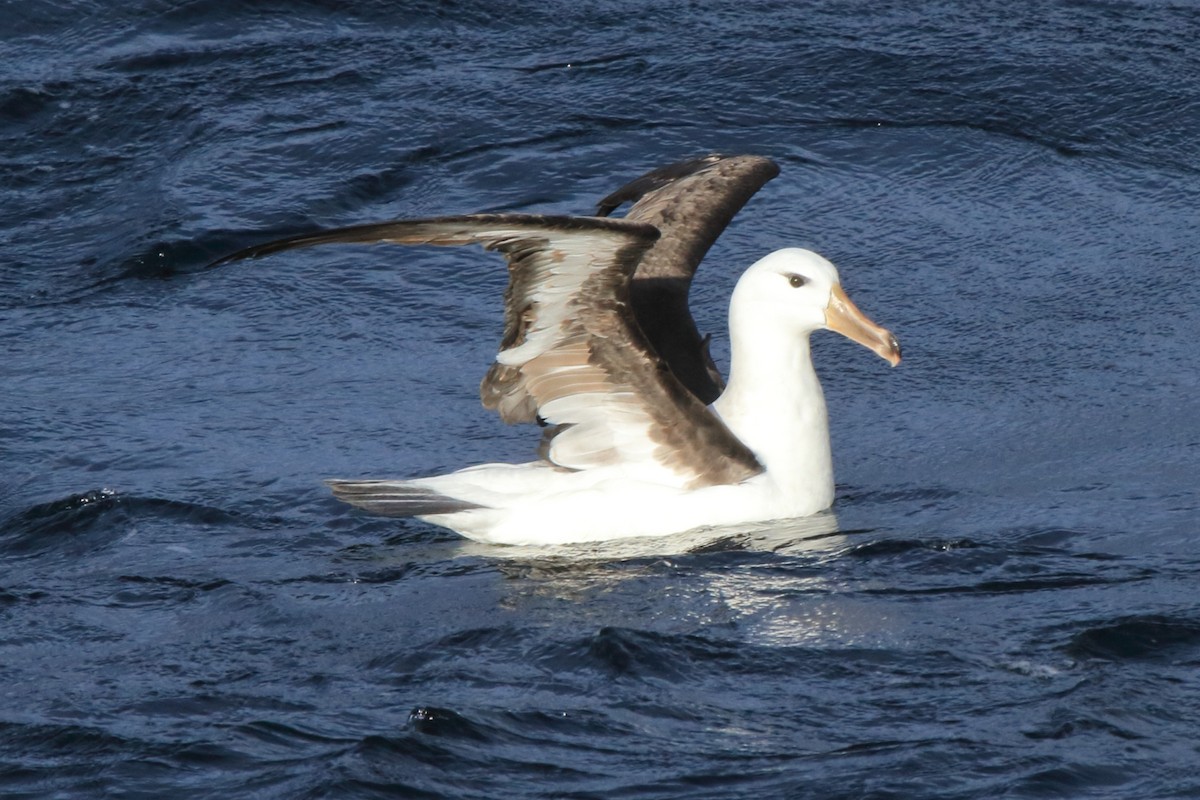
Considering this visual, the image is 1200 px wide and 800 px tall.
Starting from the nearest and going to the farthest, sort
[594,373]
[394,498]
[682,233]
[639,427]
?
[394,498]
[594,373]
[639,427]
[682,233]

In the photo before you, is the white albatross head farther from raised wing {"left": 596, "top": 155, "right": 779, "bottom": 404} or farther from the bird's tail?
the bird's tail

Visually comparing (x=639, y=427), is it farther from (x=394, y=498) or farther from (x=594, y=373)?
(x=394, y=498)

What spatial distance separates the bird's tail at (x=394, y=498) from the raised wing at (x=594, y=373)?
20.6 inches

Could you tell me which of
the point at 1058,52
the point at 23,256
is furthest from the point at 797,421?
the point at 1058,52

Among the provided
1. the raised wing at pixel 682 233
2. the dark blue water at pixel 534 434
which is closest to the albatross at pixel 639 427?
the dark blue water at pixel 534 434

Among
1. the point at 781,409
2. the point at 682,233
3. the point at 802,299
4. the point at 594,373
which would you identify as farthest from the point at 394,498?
the point at 682,233

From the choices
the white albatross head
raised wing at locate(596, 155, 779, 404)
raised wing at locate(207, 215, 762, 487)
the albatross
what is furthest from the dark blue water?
raised wing at locate(596, 155, 779, 404)

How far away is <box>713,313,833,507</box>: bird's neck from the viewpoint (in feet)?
22.6

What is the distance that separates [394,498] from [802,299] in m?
1.62

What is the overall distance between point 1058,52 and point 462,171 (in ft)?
12.3

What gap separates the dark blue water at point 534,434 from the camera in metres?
5.05

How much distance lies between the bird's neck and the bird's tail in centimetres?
108

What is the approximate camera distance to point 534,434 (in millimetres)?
8078

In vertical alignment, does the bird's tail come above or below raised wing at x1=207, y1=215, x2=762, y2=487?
below
